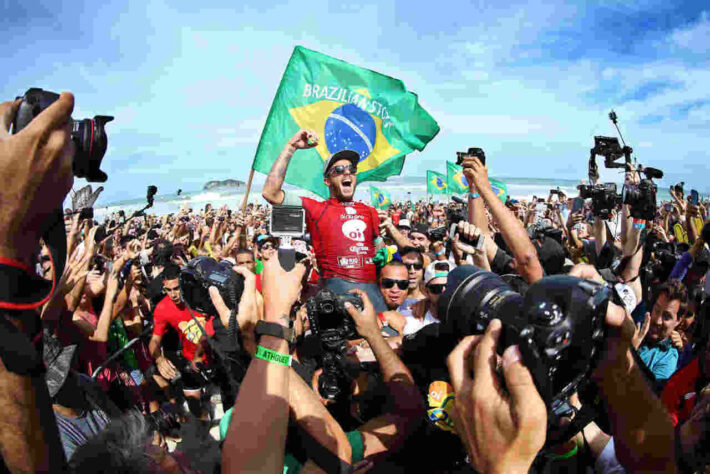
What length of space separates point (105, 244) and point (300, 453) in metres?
6.71

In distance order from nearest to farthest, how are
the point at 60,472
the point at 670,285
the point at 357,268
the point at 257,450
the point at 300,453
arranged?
the point at 60,472 → the point at 257,450 → the point at 300,453 → the point at 670,285 → the point at 357,268

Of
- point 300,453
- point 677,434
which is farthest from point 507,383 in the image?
point 300,453

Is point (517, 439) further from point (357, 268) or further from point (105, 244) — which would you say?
point (105, 244)

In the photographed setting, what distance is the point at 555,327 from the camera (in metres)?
1.14

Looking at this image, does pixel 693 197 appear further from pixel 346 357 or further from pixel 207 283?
pixel 207 283

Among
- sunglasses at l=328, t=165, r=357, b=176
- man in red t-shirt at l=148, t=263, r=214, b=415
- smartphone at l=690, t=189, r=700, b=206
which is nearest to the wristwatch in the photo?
sunglasses at l=328, t=165, r=357, b=176

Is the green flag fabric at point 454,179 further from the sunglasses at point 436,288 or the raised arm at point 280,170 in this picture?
the sunglasses at point 436,288

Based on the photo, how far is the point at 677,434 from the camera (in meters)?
1.58

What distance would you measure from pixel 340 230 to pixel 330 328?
2.13 m

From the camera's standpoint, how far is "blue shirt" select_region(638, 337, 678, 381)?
3270 millimetres

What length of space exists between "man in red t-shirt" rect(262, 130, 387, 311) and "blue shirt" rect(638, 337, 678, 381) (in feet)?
6.61

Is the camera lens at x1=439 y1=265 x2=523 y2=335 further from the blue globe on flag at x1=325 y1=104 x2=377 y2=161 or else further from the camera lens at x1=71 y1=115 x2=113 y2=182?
the blue globe on flag at x1=325 y1=104 x2=377 y2=161

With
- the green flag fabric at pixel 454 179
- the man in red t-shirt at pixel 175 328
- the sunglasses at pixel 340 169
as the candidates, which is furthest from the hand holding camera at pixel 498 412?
the green flag fabric at pixel 454 179

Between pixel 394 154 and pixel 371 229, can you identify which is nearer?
pixel 371 229
